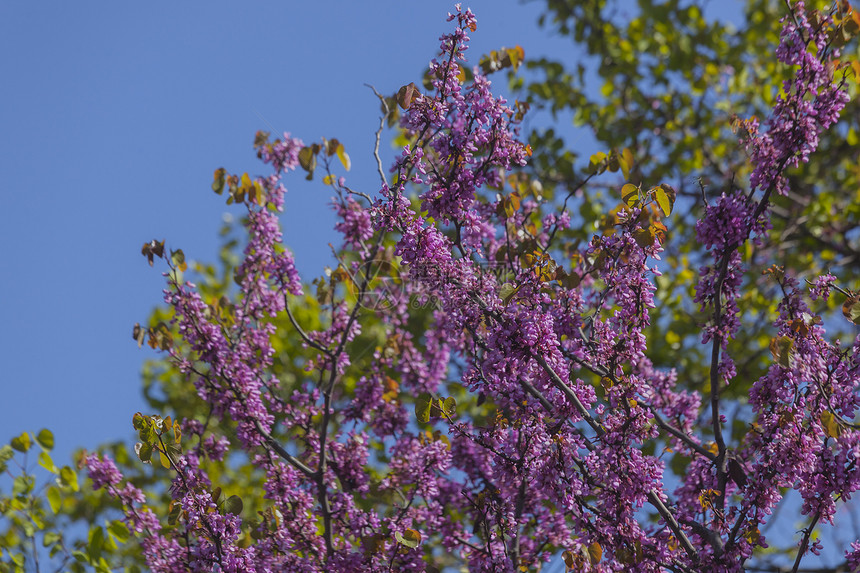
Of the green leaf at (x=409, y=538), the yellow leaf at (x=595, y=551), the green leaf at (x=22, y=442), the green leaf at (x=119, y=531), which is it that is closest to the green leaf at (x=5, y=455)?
the green leaf at (x=22, y=442)

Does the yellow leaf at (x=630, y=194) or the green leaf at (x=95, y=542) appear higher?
the yellow leaf at (x=630, y=194)

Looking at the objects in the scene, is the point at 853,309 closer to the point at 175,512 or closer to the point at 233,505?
the point at 233,505

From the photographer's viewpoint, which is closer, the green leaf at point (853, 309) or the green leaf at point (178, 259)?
the green leaf at point (853, 309)

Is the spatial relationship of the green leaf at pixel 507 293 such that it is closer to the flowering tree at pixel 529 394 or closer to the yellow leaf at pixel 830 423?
the flowering tree at pixel 529 394

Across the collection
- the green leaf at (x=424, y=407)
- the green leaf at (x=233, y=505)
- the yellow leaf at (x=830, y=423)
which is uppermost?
the green leaf at (x=424, y=407)

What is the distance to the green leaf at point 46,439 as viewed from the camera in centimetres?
490

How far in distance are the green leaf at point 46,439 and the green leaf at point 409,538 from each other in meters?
2.68

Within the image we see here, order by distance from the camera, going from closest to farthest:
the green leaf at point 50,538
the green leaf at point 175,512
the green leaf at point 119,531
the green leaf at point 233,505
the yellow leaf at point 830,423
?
the yellow leaf at point 830,423 → the green leaf at point 175,512 → the green leaf at point 233,505 → the green leaf at point 119,531 → the green leaf at point 50,538

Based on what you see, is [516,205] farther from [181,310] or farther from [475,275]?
[181,310]

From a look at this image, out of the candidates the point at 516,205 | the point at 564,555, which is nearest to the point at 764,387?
the point at 564,555

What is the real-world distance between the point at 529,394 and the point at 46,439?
329 centimetres

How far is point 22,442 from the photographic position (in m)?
4.86

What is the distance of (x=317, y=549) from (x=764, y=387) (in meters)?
2.31

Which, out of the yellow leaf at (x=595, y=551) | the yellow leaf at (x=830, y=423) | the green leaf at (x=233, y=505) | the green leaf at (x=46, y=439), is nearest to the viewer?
the yellow leaf at (x=830, y=423)
